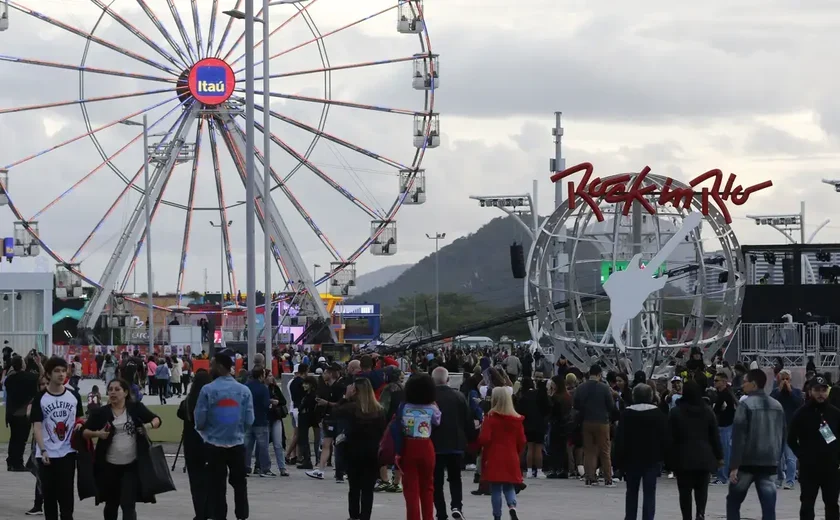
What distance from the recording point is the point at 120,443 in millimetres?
11875

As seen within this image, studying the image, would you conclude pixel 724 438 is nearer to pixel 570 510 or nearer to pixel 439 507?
pixel 570 510

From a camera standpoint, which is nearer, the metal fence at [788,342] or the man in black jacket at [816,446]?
the man in black jacket at [816,446]

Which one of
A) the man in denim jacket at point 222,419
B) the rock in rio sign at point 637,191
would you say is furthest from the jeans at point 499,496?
the rock in rio sign at point 637,191

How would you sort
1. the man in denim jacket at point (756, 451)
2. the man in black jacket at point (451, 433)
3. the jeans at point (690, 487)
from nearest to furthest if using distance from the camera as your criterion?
the man in denim jacket at point (756, 451)
the jeans at point (690, 487)
the man in black jacket at point (451, 433)

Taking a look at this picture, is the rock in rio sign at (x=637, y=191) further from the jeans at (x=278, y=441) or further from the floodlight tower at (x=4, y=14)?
the floodlight tower at (x=4, y=14)

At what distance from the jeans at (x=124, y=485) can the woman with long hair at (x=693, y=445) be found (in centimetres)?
471

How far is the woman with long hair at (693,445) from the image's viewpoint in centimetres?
1316

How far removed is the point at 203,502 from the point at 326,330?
43.5 m

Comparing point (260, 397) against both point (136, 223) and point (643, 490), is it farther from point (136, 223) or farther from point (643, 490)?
point (136, 223)

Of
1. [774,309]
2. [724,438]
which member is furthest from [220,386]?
[774,309]

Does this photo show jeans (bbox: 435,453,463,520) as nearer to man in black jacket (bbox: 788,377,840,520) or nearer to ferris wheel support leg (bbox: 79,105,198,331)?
man in black jacket (bbox: 788,377,840,520)

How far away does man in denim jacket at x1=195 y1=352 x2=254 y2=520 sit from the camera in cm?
1245

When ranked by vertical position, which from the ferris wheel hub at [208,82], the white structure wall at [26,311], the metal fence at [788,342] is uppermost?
the ferris wheel hub at [208,82]

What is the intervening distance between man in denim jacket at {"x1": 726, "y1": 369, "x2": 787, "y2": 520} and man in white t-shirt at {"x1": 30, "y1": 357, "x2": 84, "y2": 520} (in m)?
5.54
